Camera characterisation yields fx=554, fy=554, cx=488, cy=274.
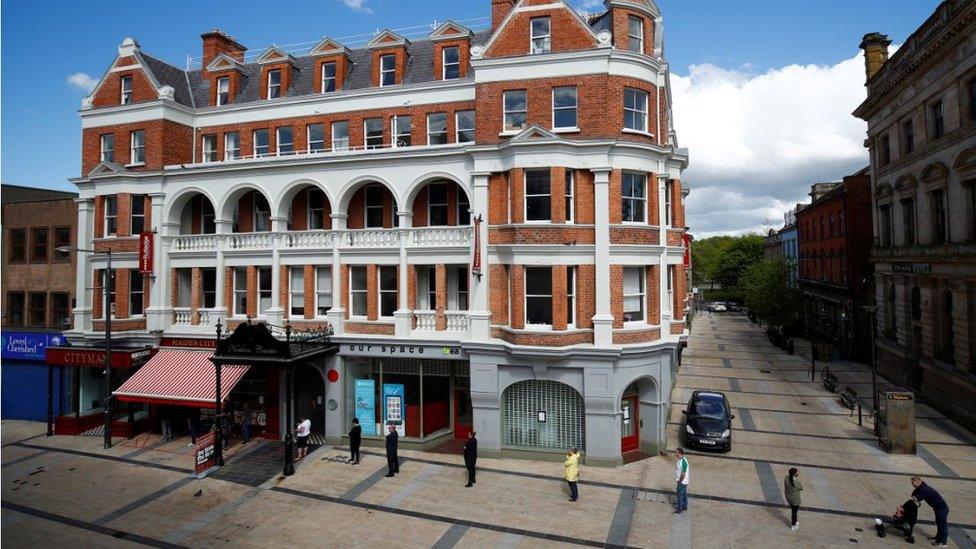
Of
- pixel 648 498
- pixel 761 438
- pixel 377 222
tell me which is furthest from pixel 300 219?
pixel 761 438

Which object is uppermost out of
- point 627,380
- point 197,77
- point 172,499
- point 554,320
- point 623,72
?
point 197,77

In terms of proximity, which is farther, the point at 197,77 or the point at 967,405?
the point at 197,77

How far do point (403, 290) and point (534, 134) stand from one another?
25.7ft

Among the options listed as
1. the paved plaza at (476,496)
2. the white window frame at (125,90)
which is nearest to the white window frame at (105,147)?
the white window frame at (125,90)

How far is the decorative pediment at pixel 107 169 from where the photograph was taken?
25484 millimetres

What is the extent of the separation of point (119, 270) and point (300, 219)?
8.81 metres

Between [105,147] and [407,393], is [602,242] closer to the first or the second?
[407,393]

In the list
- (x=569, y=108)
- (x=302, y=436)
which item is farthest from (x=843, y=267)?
(x=302, y=436)

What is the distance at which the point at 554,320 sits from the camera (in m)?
19.5

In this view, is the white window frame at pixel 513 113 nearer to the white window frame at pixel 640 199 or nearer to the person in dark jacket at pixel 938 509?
the white window frame at pixel 640 199

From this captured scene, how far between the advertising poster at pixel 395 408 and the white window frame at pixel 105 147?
59.1 ft

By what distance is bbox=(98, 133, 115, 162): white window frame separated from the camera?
26703 millimetres

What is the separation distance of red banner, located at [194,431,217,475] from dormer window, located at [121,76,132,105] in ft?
57.0

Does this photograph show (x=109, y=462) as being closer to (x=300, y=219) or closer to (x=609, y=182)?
(x=300, y=219)
